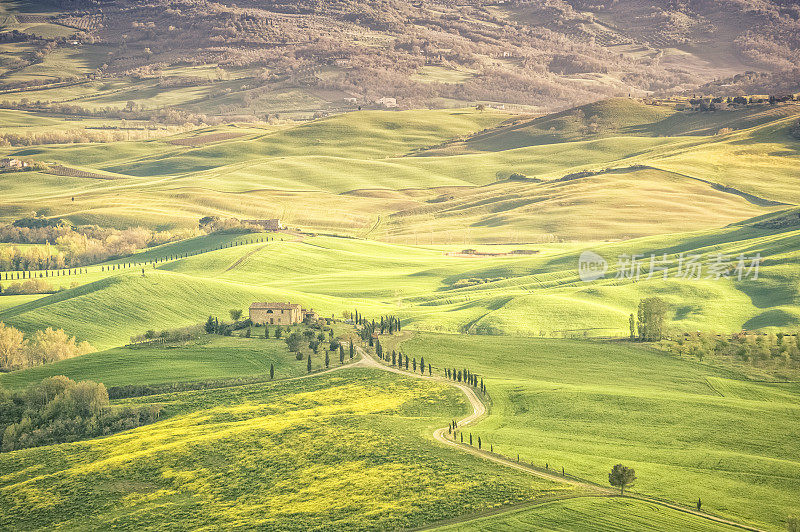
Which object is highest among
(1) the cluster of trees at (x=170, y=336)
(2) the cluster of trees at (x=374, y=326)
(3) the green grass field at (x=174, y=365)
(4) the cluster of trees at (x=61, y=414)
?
(2) the cluster of trees at (x=374, y=326)

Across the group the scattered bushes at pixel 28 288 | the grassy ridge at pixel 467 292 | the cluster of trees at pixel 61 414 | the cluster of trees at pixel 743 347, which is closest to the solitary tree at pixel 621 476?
the cluster of trees at pixel 743 347

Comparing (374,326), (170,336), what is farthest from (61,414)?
(374,326)

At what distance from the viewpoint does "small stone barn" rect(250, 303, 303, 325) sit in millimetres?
125562

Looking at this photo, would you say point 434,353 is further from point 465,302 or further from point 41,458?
point 41,458

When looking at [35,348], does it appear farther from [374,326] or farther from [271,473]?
[271,473]

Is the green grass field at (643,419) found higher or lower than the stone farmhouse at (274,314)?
lower

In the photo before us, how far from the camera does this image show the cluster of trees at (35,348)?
4473 inches

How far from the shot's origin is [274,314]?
414 ft

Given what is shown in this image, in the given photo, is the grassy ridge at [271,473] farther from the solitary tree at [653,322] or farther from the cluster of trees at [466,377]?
the solitary tree at [653,322]

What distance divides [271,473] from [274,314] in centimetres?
6196

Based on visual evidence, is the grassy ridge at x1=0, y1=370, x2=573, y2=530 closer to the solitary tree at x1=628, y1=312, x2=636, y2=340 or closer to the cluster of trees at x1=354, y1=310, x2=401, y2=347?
the cluster of trees at x1=354, y1=310, x2=401, y2=347

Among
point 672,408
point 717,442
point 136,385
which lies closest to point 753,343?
point 672,408

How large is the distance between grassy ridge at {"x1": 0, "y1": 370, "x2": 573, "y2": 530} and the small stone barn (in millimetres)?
38828

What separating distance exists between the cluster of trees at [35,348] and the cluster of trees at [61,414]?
27370mm
